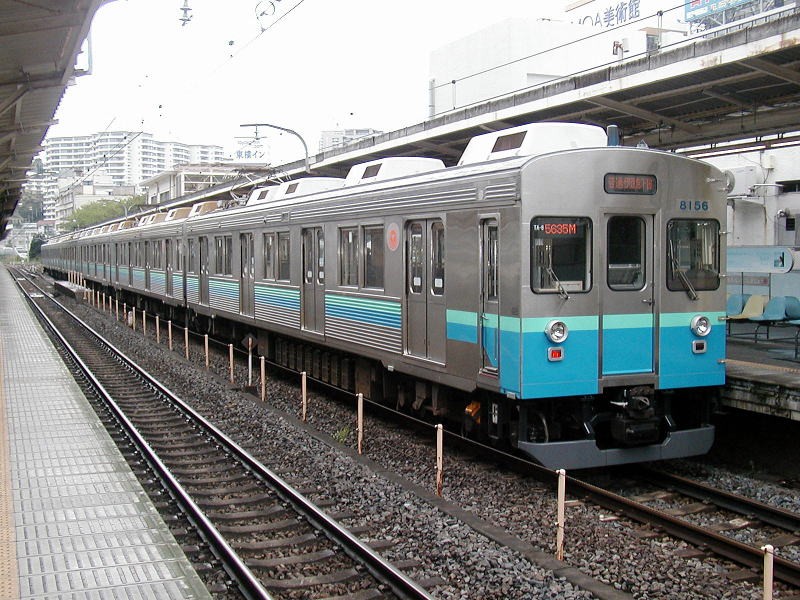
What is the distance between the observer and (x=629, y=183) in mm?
7965

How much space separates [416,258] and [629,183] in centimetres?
262

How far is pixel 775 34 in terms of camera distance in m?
8.98

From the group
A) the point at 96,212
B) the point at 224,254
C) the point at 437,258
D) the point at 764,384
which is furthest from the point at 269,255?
the point at 96,212

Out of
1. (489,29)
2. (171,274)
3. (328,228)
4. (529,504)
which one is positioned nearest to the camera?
(529,504)

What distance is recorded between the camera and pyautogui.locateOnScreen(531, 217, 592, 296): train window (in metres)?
7.62

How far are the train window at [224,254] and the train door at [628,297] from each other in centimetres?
1069

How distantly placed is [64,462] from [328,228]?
476cm

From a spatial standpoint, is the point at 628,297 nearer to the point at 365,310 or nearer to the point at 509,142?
the point at 509,142

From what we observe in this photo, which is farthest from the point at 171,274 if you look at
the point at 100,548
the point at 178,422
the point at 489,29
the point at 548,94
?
the point at 489,29

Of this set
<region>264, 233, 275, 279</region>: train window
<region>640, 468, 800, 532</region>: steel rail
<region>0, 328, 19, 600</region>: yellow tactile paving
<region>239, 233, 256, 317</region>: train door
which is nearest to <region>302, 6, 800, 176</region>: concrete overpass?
<region>264, 233, 275, 279</region>: train window

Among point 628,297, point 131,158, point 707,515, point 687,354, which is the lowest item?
point 707,515

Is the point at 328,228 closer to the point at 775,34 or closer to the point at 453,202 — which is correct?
the point at 453,202

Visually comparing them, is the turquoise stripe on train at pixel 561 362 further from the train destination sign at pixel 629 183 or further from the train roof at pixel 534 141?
the train roof at pixel 534 141

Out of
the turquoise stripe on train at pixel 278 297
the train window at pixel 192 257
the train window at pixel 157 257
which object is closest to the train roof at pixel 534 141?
the turquoise stripe on train at pixel 278 297
